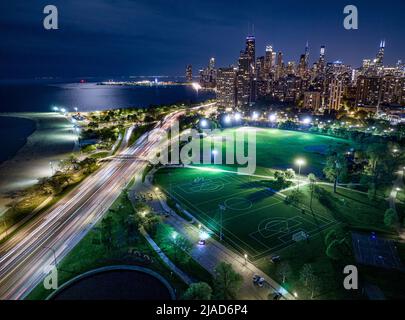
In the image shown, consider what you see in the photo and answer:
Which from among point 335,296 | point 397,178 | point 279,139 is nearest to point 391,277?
point 335,296

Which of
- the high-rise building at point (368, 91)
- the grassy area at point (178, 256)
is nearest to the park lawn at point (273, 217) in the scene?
the grassy area at point (178, 256)

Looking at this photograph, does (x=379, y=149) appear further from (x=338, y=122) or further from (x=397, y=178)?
(x=338, y=122)

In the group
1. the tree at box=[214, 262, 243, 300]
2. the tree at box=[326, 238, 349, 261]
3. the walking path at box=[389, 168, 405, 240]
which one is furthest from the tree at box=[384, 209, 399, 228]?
the tree at box=[214, 262, 243, 300]

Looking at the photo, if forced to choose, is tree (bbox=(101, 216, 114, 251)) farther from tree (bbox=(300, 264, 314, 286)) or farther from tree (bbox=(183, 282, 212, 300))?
tree (bbox=(300, 264, 314, 286))

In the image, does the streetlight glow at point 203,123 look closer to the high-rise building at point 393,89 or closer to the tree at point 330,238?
the tree at point 330,238

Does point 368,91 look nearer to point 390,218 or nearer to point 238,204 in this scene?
point 390,218

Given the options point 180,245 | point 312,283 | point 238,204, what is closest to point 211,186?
point 238,204

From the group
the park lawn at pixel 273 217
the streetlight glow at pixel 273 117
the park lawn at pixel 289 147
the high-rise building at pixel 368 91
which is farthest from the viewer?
the high-rise building at pixel 368 91
